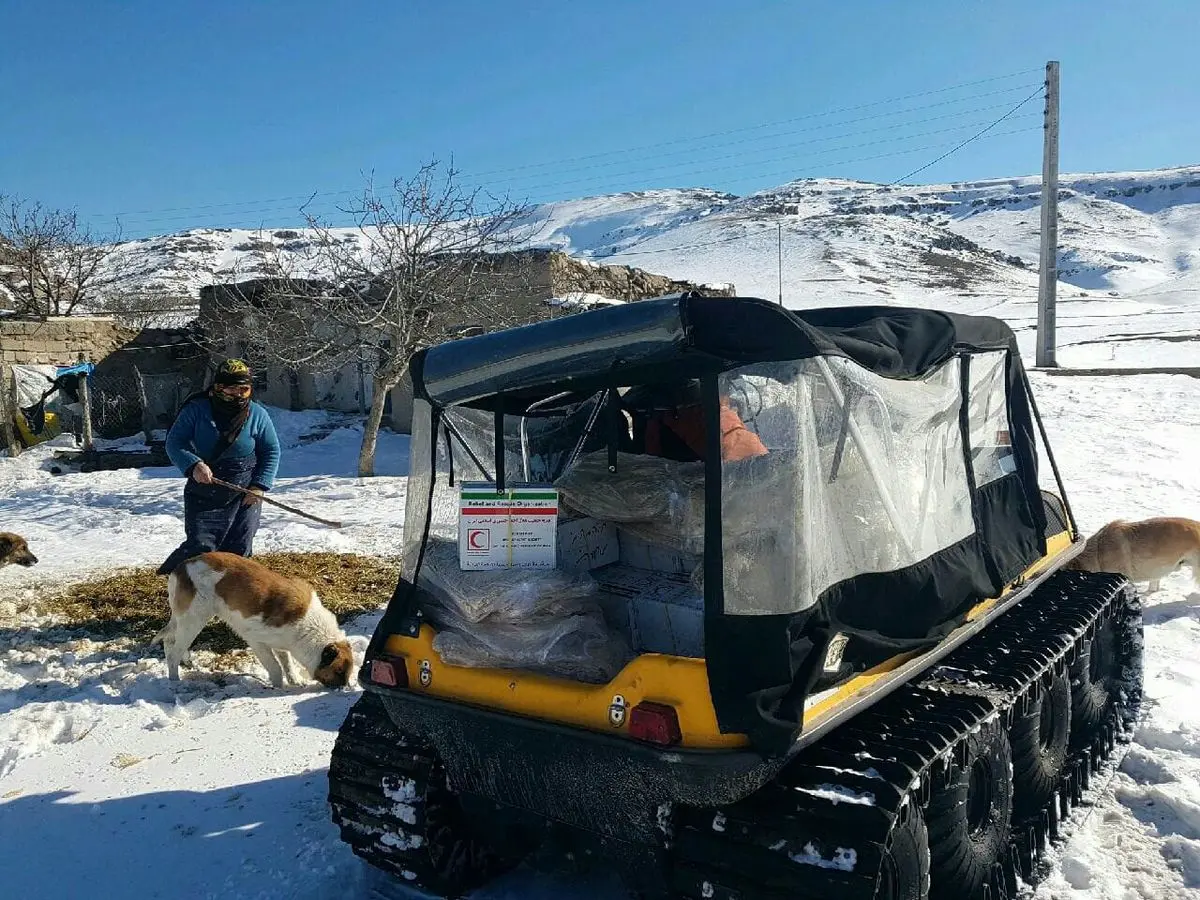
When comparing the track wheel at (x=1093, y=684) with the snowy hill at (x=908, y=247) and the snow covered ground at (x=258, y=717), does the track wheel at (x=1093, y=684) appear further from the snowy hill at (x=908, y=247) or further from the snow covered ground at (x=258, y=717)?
the snowy hill at (x=908, y=247)

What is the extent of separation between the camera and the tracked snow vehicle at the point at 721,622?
106 inches

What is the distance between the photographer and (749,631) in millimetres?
2633

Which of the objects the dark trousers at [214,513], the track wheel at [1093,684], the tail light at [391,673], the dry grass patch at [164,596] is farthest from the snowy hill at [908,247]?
the tail light at [391,673]

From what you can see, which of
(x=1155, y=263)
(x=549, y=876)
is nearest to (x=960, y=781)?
(x=549, y=876)

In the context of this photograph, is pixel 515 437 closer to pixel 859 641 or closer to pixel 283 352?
pixel 859 641

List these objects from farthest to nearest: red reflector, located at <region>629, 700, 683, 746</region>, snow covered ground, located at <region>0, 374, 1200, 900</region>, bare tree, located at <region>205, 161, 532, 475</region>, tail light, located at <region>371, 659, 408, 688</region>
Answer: bare tree, located at <region>205, 161, 532, 475</region>
snow covered ground, located at <region>0, 374, 1200, 900</region>
tail light, located at <region>371, 659, 408, 688</region>
red reflector, located at <region>629, 700, 683, 746</region>

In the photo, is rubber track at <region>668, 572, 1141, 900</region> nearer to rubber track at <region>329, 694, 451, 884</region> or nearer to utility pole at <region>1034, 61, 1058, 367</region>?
rubber track at <region>329, 694, 451, 884</region>

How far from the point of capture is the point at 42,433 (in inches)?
723

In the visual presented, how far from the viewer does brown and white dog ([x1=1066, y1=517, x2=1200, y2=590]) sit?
711 centimetres

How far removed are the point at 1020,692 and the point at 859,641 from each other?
115cm

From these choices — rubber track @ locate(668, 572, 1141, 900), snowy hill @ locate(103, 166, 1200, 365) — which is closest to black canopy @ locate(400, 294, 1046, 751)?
rubber track @ locate(668, 572, 1141, 900)

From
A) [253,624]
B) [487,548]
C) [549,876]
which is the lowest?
[549,876]

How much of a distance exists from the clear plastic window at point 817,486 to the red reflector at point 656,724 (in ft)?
1.22

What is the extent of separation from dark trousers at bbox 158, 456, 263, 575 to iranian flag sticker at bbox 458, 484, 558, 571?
3.77 m
